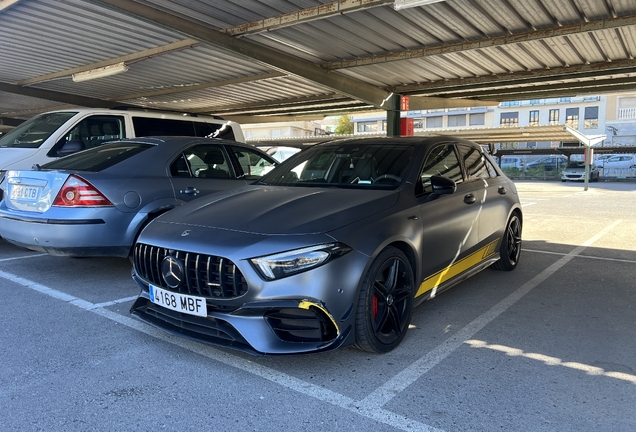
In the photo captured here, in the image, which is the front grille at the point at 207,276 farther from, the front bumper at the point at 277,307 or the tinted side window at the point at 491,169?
the tinted side window at the point at 491,169

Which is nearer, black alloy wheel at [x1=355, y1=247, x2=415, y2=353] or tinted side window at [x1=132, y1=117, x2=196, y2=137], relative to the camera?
black alloy wheel at [x1=355, y1=247, x2=415, y2=353]

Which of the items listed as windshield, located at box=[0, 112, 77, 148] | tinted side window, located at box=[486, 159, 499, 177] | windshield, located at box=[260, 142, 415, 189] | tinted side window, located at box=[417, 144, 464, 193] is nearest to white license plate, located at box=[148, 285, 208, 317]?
windshield, located at box=[260, 142, 415, 189]

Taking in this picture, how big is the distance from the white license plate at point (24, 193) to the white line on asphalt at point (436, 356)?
3.91m

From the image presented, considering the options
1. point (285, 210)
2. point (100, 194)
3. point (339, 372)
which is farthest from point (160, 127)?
point (339, 372)

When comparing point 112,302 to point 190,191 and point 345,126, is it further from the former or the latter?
point 345,126

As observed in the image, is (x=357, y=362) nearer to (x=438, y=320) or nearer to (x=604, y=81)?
(x=438, y=320)

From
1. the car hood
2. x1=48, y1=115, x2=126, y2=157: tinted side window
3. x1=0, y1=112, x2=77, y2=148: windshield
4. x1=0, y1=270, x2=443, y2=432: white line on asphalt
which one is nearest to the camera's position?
x1=0, y1=270, x2=443, y2=432: white line on asphalt

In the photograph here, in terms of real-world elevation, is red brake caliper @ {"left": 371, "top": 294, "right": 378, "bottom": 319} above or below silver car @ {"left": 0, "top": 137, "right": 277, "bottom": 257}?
below

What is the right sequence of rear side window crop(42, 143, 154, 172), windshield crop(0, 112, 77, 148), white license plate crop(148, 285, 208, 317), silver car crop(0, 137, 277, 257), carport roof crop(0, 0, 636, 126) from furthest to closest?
carport roof crop(0, 0, 636, 126) < windshield crop(0, 112, 77, 148) < rear side window crop(42, 143, 154, 172) < silver car crop(0, 137, 277, 257) < white license plate crop(148, 285, 208, 317)

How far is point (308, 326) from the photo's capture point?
288 centimetres

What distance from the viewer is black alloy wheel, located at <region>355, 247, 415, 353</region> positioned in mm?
3078

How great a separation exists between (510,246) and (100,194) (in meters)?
4.51

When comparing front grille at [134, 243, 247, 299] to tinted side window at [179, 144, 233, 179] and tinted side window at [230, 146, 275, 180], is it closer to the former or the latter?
tinted side window at [179, 144, 233, 179]

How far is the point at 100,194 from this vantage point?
4727mm
